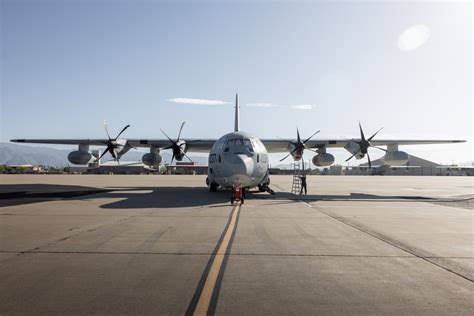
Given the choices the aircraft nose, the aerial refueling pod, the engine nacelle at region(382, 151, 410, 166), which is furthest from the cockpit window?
the engine nacelle at region(382, 151, 410, 166)

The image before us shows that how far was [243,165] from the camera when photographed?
18.4m

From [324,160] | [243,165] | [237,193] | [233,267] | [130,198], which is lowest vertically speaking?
[130,198]

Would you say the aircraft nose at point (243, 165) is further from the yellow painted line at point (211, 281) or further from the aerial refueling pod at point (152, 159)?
the aerial refueling pod at point (152, 159)

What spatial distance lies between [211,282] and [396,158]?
3035 centimetres

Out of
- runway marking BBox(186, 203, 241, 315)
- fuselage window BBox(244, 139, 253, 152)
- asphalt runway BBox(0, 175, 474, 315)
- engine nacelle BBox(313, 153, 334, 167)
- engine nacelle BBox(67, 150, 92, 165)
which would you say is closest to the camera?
runway marking BBox(186, 203, 241, 315)

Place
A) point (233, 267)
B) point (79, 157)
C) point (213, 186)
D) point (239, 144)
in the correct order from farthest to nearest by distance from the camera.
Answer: point (79, 157) → point (213, 186) → point (239, 144) → point (233, 267)

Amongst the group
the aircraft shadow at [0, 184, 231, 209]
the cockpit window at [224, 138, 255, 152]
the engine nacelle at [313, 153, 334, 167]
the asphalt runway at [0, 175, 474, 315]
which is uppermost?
the cockpit window at [224, 138, 255, 152]

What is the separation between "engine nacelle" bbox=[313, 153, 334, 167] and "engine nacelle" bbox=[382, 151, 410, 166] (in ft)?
16.6

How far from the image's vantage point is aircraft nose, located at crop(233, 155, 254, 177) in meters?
18.3

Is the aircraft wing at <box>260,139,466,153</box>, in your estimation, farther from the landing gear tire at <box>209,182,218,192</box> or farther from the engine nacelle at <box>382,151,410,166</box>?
the landing gear tire at <box>209,182,218,192</box>

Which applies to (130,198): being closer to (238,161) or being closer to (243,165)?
(238,161)

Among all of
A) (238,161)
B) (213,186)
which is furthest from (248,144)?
(213,186)

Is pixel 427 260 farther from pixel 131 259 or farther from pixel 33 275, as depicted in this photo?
pixel 33 275

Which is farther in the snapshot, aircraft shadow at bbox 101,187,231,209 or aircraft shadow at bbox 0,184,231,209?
aircraft shadow at bbox 0,184,231,209
